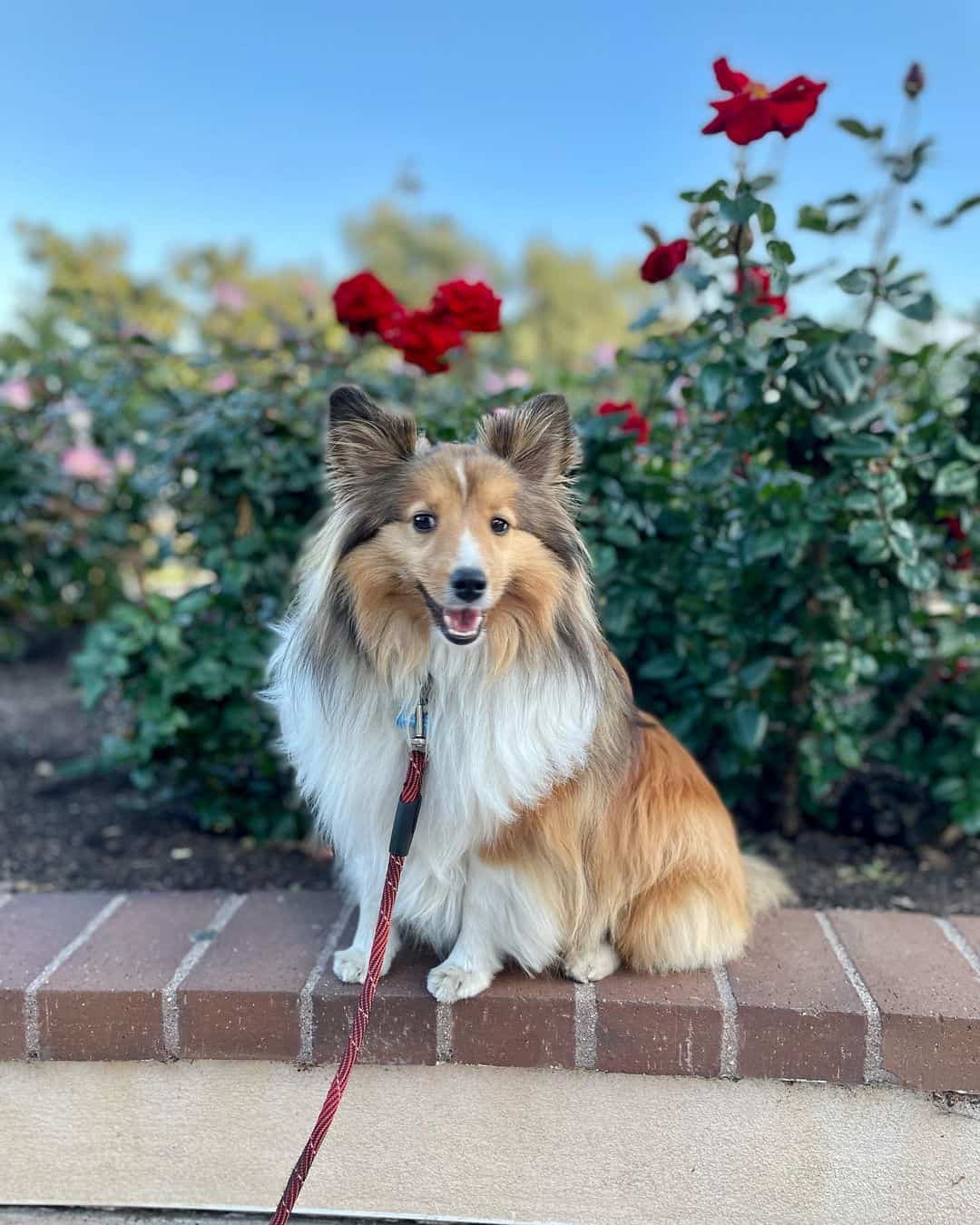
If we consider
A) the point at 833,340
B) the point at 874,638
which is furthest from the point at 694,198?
the point at 874,638

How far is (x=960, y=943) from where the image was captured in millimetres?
2535

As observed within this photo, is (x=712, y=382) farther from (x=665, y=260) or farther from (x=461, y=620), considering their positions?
(x=461, y=620)

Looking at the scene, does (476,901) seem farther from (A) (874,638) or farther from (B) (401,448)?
(A) (874,638)

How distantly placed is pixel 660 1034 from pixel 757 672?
1.13 metres

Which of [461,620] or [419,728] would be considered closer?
[461,620]

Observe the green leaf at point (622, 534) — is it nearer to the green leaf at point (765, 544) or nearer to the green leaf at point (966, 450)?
the green leaf at point (765, 544)

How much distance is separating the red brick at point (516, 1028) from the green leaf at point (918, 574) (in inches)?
59.3

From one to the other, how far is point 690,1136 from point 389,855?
97 centimetres

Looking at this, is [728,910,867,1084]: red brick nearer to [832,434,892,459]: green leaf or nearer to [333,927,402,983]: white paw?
[333,927,402,983]: white paw

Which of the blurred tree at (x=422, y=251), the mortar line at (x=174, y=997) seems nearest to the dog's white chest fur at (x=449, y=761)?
the mortar line at (x=174, y=997)

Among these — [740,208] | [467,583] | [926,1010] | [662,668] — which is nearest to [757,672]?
[662,668]

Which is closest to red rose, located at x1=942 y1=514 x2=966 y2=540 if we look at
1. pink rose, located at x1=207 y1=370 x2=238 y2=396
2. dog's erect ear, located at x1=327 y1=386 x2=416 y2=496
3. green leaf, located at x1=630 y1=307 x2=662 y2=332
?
green leaf, located at x1=630 y1=307 x2=662 y2=332

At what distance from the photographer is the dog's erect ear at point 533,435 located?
209 cm

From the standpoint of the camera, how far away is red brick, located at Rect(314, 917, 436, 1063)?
2217mm
